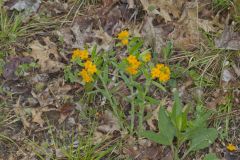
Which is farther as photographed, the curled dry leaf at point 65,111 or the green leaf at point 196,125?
the curled dry leaf at point 65,111

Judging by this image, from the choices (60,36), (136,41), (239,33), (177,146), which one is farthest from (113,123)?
(239,33)

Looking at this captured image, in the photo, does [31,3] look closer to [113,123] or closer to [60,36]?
[60,36]

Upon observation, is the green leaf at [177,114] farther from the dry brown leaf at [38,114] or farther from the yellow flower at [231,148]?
the dry brown leaf at [38,114]

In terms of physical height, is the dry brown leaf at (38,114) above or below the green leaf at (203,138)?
above

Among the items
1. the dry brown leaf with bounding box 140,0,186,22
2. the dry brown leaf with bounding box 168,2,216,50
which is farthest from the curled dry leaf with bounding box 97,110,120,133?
the dry brown leaf with bounding box 140,0,186,22

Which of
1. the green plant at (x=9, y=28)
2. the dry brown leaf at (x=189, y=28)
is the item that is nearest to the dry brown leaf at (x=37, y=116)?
the green plant at (x=9, y=28)

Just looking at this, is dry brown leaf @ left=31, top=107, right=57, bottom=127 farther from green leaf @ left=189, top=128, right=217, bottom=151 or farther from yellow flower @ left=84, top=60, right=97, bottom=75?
green leaf @ left=189, top=128, right=217, bottom=151
